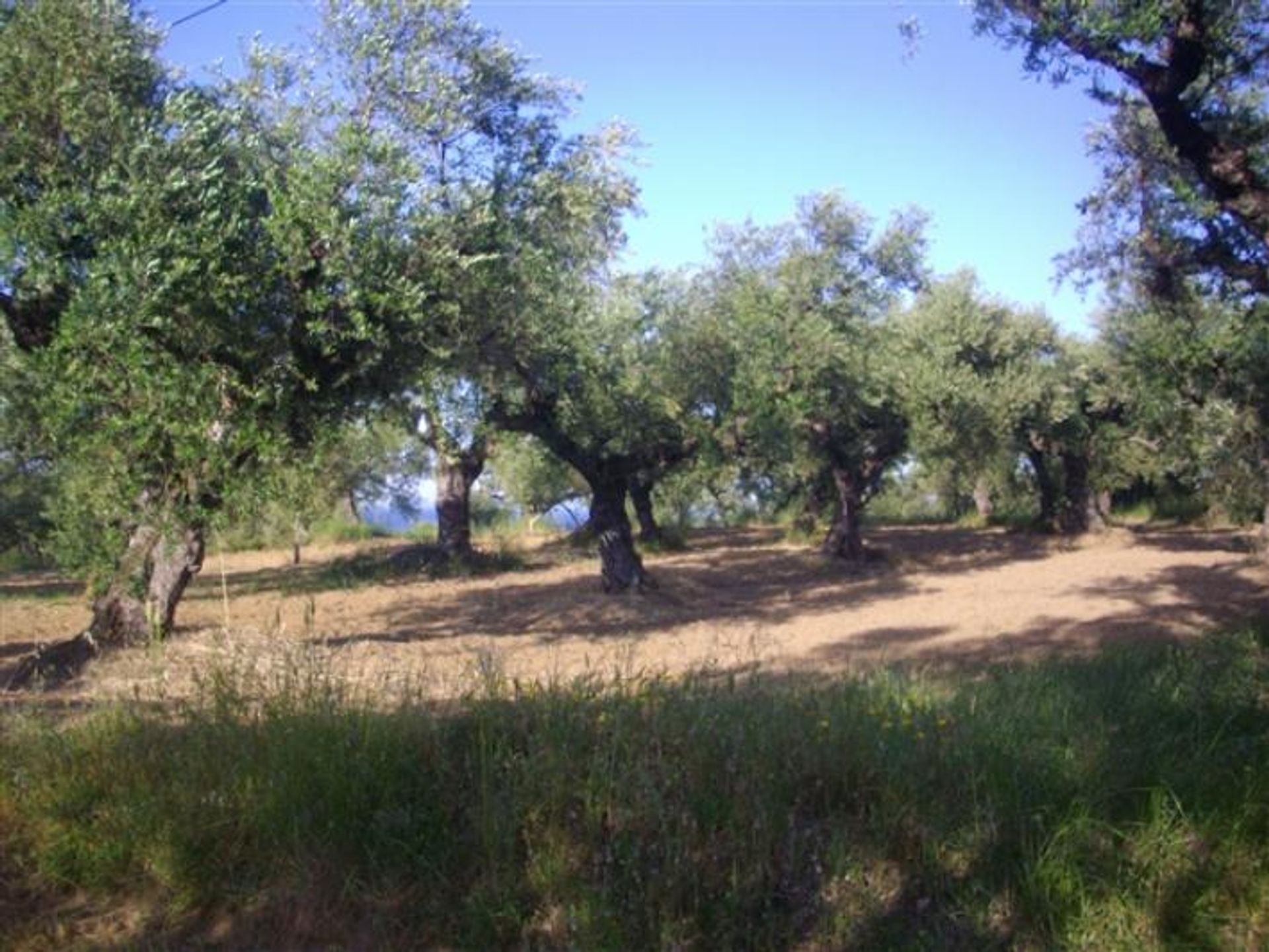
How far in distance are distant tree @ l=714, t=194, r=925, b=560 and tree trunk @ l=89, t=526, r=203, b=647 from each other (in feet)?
28.5

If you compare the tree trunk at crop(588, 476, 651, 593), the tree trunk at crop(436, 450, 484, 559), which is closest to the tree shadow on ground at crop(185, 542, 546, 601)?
the tree trunk at crop(436, 450, 484, 559)

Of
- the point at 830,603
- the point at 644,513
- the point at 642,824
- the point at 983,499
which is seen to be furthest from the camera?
the point at 983,499

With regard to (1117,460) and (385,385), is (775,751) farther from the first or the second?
(1117,460)

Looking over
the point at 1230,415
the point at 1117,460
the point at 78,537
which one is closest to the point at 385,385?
the point at 78,537

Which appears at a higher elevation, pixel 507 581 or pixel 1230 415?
pixel 1230 415

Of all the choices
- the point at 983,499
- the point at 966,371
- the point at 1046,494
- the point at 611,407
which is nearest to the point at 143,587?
the point at 611,407

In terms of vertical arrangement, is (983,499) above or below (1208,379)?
below

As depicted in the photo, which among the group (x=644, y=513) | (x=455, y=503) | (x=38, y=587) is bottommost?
(x=38, y=587)

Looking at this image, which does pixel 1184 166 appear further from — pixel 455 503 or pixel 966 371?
pixel 455 503

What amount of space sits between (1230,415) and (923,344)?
317 inches

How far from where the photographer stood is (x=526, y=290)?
10.9 metres

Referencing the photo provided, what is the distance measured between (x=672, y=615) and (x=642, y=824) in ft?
35.9

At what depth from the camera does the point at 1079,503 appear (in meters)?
29.5

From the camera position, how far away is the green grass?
400cm
